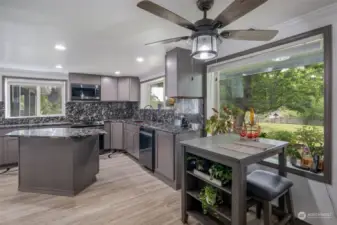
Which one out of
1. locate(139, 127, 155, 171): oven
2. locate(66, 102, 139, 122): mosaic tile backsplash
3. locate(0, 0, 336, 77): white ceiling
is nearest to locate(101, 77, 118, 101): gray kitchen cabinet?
locate(66, 102, 139, 122): mosaic tile backsplash

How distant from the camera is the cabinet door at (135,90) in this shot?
17.4 ft

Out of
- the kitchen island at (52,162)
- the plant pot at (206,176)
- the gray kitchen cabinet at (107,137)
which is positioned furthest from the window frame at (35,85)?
the plant pot at (206,176)

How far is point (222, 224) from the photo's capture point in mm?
1855

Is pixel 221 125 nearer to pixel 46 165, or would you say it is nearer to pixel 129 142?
pixel 46 165

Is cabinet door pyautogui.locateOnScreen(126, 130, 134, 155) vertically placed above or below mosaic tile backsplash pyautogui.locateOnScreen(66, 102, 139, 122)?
below

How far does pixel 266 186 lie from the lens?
161 cm

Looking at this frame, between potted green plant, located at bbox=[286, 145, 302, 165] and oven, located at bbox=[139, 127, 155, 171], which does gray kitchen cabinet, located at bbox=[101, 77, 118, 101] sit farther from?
potted green plant, located at bbox=[286, 145, 302, 165]

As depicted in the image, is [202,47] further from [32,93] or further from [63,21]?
[32,93]

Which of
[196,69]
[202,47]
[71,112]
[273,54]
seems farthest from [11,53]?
[273,54]

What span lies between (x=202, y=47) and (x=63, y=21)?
4.95ft

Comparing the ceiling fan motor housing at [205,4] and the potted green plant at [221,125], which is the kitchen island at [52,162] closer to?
the potted green plant at [221,125]

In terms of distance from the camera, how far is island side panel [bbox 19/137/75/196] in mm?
2639

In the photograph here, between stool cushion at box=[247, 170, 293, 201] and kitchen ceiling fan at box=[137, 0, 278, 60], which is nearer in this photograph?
kitchen ceiling fan at box=[137, 0, 278, 60]

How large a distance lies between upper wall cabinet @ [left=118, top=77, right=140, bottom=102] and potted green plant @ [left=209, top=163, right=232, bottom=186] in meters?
3.97
